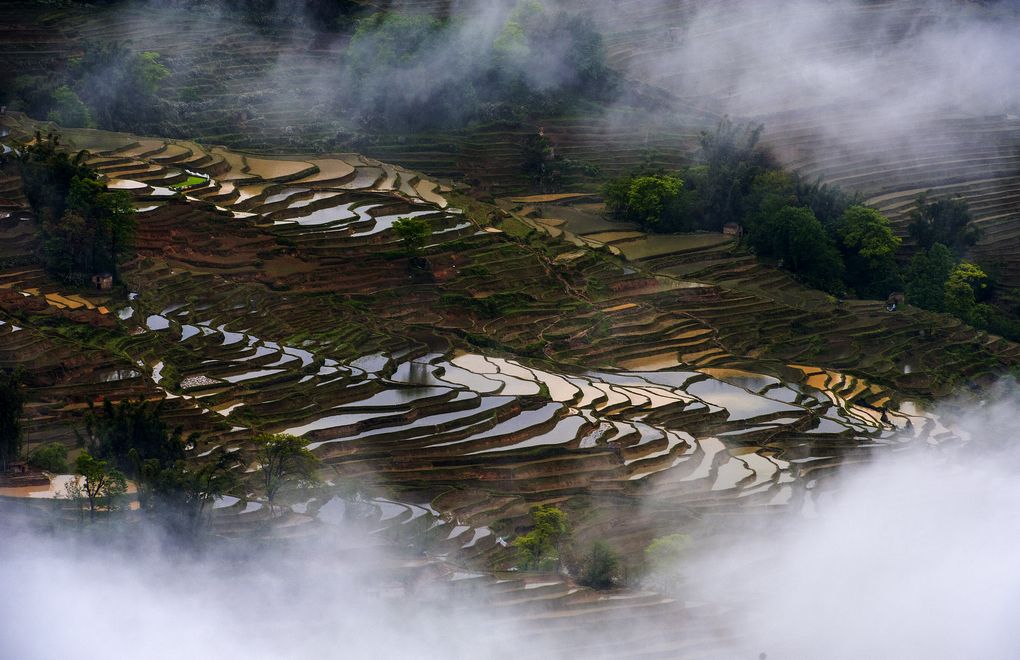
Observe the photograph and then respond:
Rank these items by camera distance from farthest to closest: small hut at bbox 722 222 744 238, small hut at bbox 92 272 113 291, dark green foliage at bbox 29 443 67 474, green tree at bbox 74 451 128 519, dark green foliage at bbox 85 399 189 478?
small hut at bbox 722 222 744 238, small hut at bbox 92 272 113 291, dark green foliage at bbox 85 399 189 478, dark green foliage at bbox 29 443 67 474, green tree at bbox 74 451 128 519

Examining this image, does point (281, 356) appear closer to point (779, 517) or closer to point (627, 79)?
point (779, 517)

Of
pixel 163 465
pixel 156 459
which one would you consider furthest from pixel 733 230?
pixel 156 459

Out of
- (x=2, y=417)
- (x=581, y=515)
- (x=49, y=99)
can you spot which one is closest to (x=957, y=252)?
(x=581, y=515)

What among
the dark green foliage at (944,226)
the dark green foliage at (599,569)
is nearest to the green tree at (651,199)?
the dark green foliage at (944,226)

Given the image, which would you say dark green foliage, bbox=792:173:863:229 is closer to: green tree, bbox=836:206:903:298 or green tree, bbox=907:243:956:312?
green tree, bbox=836:206:903:298

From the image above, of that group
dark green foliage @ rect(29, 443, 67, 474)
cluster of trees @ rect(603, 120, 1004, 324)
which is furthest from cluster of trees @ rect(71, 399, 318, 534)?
cluster of trees @ rect(603, 120, 1004, 324)

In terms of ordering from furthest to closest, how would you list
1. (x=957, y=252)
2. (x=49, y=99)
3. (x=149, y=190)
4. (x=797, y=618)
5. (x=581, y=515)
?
(x=957, y=252), (x=49, y=99), (x=149, y=190), (x=581, y=515), (x=797, y=618)

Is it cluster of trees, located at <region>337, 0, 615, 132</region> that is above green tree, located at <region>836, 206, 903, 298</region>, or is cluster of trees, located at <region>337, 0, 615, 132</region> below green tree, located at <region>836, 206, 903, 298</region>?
above

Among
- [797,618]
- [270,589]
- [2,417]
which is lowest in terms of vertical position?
Answer: [797,618]
